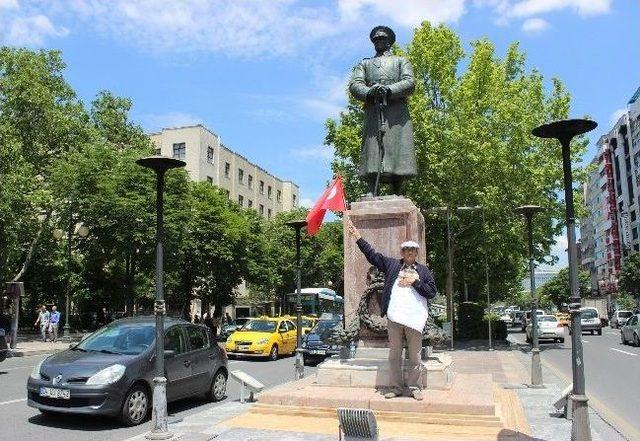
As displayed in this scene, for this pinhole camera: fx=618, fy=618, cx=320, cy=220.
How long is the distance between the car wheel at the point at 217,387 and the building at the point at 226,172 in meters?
31.6

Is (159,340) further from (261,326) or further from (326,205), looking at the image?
(261,326)

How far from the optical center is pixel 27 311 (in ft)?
136

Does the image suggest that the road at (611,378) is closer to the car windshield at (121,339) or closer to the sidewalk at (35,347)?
the car windshield at (121,339)

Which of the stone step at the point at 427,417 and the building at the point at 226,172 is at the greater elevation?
the building at the point at 226,172

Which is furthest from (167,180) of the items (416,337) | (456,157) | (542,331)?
(416,337)

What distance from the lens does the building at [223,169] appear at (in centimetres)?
5594

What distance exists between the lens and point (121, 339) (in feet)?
34.4

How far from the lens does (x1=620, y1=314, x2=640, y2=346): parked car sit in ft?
91.2

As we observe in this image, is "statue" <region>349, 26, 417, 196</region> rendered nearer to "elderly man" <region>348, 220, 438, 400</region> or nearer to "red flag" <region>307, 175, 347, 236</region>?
"red flag" <region>307, 175, 347, 236</region>

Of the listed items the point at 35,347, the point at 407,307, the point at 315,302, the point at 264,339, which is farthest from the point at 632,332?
the point at 35,347

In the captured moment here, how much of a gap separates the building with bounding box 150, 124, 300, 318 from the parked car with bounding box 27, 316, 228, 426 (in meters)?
32.4

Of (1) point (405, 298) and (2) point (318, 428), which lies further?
(2) point (318, 428)

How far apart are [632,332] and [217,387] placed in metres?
23.3

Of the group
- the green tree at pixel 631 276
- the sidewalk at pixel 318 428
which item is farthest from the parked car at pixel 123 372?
the green tree at pixel 631 276
